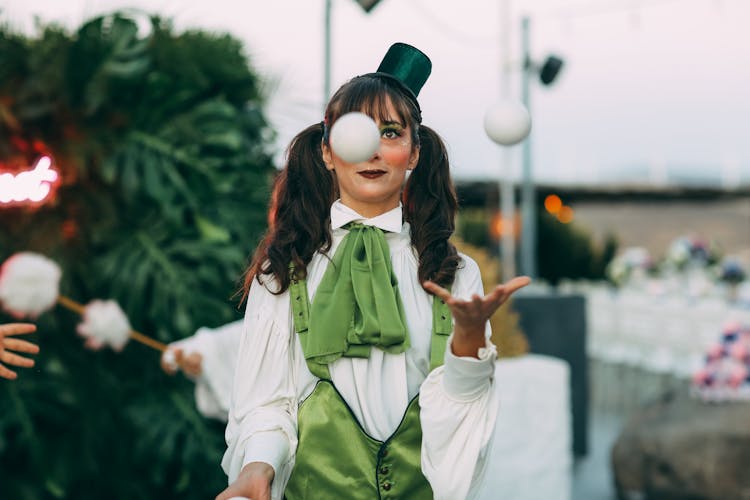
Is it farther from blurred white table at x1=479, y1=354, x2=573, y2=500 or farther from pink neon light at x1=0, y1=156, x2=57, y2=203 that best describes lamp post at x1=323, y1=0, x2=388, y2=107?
pink neon light at x1=0, y1=156, x2=57, y2=203

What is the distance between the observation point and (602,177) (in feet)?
87.4

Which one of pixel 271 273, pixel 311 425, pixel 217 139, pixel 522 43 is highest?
pixel 522 43

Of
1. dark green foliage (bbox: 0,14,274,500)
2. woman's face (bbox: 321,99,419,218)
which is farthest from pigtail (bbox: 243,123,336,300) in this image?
dark green foliage (bbox: 0,14,274,500)

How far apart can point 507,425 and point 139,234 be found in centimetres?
189

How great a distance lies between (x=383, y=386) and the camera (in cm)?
202

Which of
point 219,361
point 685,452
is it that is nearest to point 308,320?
point 219,361

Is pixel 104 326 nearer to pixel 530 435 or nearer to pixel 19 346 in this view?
pixel 19 346

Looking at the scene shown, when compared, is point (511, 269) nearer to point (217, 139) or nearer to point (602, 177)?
point (602, 177)

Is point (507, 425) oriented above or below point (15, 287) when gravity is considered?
below

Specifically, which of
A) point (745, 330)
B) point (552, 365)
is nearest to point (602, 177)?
point (745, 330)

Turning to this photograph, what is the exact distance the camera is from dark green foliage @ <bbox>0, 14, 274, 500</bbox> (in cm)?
408

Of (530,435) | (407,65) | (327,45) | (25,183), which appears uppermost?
(327,45)

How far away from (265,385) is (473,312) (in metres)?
0.53

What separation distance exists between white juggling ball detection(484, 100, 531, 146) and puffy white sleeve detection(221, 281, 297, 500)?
573 millimetres
